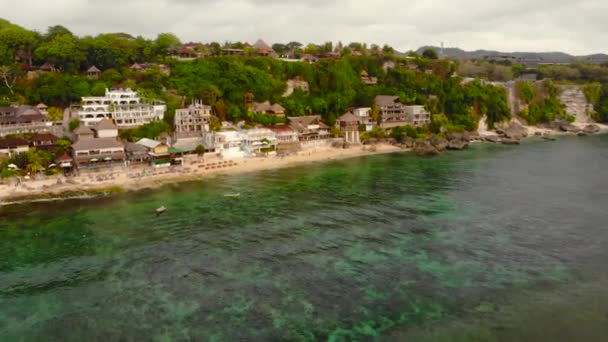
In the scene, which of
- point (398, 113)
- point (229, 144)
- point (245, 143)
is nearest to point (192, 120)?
point (229, 144)

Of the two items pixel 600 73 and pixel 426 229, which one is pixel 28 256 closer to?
pixel 426 229

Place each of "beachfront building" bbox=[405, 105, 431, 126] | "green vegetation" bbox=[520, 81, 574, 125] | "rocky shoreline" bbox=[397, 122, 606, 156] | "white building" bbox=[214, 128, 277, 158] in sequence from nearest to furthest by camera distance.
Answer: "white building" bbox=[214, 128, 277, 158]
"rocky shoreline" bbox=[397, 122, 606, 156]
"beachfront building" bbox=[405, 105, 431, 126]
"green vegetation" bbox=[520, 81, 574, 125]

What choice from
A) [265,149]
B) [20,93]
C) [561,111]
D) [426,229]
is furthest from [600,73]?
[20,93]

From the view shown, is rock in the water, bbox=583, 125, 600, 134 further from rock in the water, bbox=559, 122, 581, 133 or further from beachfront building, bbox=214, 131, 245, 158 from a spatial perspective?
beachfront building, bbox=214, 131, 245, 158

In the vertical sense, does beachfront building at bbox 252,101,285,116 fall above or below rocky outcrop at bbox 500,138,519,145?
above

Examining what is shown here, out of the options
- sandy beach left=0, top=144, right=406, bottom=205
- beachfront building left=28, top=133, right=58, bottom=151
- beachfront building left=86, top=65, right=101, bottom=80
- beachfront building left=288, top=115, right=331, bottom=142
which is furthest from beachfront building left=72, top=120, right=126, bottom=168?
beachfront building left=288, top=115, right=331, bottom=142

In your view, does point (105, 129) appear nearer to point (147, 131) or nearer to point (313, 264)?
point (147, 131)
